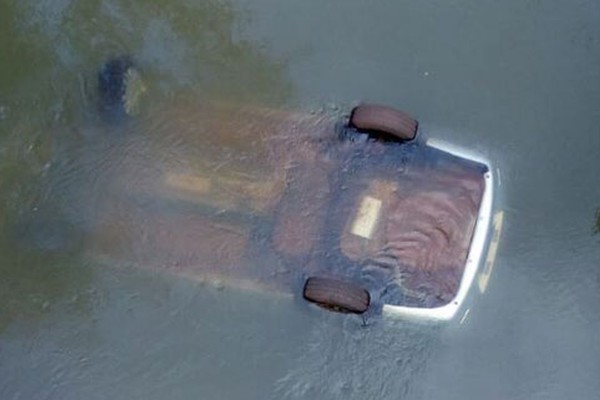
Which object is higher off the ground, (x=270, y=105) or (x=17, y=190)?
(x=270, y=105)

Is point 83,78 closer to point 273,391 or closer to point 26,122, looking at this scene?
point 26,122

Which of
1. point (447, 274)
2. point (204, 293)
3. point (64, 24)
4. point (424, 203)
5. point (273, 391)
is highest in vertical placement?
point (64, 24)

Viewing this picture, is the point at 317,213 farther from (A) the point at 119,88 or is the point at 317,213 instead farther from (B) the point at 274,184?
(A) the point at 119,88

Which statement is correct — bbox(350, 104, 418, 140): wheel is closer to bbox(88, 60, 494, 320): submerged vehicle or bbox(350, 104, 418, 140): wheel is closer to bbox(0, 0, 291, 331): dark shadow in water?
bbox(88, 60, 494, 320): submerged vehicle

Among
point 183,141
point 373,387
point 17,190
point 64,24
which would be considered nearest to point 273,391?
point 373,387

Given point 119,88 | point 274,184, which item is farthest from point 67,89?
point 274,184
